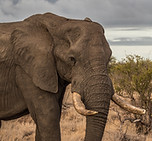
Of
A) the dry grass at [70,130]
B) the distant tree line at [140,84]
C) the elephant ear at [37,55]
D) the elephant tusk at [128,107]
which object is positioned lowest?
the dry grass at [70,130]

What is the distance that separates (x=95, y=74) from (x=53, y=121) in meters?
0.99

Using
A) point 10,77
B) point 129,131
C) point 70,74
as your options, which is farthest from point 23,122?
point 70,74

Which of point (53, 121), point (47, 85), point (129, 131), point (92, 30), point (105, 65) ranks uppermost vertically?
point (92, 30)

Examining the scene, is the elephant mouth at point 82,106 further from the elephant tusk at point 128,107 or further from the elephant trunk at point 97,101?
the elephant trunk at point 97,101

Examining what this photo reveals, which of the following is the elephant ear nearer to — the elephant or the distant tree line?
the elephant

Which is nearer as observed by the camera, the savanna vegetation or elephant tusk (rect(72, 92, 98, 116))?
elephant tusk (rect(72, 92, 98, 116))

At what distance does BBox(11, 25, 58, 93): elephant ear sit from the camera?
422 centimetres

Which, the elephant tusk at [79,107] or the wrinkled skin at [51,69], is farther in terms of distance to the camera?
the wrinkled skin at [51,69]

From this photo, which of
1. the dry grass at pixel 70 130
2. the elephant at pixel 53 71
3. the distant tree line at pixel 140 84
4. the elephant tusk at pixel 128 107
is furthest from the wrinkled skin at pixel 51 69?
→ the distant tree line at pixel 140 84

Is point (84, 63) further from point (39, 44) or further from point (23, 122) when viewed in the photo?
point (23, 122)

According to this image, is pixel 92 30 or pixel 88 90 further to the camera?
pixel 92 30

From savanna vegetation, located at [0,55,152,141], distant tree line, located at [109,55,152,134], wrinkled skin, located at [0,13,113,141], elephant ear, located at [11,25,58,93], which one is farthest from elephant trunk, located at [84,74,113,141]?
distant tree line, located at [109,55,152,134]

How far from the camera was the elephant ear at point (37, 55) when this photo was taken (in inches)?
166

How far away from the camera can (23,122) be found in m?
8.09
